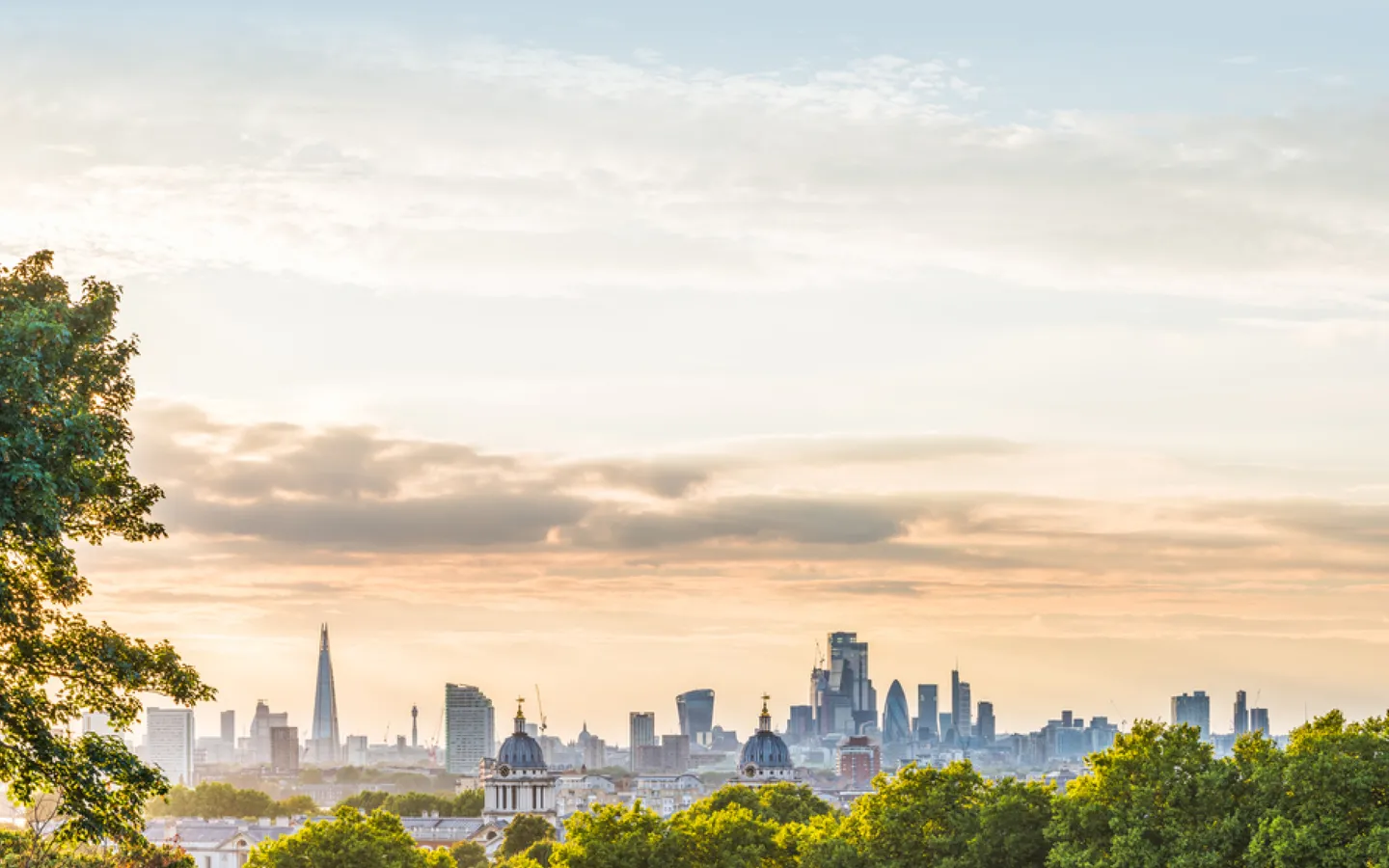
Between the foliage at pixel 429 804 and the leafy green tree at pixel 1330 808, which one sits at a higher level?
the leafy green tree at pixel 1330 808

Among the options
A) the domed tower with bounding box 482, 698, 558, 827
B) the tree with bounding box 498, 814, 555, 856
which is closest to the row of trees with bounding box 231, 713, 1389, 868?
the tree with bounding box 498, 814, 555, 856

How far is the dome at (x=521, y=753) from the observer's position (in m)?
175

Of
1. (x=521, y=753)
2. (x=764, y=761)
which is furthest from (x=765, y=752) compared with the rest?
(x=521, y=753)

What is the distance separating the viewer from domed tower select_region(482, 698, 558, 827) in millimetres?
173250

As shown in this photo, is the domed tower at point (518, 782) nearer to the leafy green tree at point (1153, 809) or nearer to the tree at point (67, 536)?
the leafy green tree at point (1153, 809)

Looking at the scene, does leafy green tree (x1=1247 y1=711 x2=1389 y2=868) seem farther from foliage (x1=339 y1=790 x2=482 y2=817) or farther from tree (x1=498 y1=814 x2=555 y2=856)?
foliage (x1=339 y1=790 x2=482 y2=817)

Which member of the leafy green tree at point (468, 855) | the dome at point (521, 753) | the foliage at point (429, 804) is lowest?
the leafy green tree at point (468, 855)

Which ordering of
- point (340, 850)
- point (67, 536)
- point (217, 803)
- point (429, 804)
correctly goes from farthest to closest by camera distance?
point (429, 804) → point (217, 803) → point (340, 850) → point (67, 536)

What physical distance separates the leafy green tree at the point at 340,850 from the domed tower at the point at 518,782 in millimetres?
95287

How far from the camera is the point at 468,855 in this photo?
135 metres

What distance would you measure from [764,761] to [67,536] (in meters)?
155

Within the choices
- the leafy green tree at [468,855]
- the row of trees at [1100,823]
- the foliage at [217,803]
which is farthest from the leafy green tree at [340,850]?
the foliage at [217,803]

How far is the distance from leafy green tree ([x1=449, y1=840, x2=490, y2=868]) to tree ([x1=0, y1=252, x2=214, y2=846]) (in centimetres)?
10497

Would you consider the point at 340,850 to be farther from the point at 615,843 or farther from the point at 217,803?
the point at 217,803
